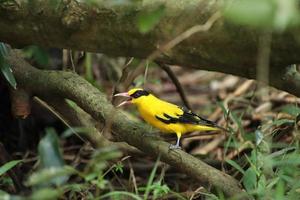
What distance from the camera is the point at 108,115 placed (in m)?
3.87

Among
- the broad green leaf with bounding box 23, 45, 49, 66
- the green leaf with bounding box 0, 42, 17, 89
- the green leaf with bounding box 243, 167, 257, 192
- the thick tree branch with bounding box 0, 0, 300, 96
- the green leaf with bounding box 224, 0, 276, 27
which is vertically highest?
the green leaf with bounding box 224, 0, 276, 27

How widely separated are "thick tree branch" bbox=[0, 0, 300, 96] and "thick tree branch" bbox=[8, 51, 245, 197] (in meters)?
0.61

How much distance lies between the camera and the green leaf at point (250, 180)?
11.8ft

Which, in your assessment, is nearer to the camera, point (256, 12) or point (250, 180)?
point (256, 12)

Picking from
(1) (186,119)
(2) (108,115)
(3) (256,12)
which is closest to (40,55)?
(2) (108,115)

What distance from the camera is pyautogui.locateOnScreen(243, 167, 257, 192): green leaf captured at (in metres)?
3.59

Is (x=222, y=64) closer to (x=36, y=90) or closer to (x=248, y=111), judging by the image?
(x=36, y=90)

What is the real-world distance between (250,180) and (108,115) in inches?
39.0

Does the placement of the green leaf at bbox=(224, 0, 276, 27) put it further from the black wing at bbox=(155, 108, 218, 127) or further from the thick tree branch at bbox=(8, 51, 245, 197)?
the black wing at bbox=(155, 108, 218, 127)

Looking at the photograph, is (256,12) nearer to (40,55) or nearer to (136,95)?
(136,95)

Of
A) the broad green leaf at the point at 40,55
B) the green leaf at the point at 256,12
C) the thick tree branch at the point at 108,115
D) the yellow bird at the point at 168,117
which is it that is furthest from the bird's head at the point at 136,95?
the green leaf at the point at 256,12

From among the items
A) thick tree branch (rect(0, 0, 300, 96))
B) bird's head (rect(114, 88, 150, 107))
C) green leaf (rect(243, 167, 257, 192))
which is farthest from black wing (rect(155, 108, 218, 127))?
thick tree branch (rect(0, 0, 300, 96))

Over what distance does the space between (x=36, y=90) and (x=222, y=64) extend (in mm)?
1667

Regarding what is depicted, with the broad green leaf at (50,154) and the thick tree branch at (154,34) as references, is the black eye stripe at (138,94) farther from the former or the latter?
the broad green leaf at (50,154)
